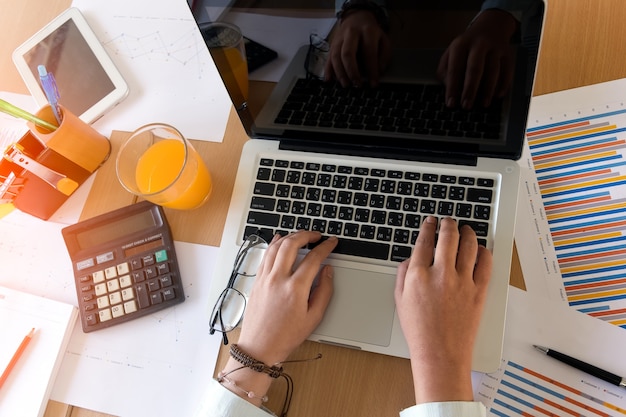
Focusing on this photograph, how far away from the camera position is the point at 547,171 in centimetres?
78

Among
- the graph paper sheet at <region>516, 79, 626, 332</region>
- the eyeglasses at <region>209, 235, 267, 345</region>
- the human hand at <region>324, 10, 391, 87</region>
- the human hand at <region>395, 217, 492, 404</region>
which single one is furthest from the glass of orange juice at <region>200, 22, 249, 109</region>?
the graph paper sheet at <region>516, 79, 626, 332</region>

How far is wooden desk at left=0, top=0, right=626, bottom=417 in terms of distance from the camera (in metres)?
0.72

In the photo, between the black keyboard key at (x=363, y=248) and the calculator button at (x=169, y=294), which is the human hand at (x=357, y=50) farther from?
the calculator button at (x=169, y=294)

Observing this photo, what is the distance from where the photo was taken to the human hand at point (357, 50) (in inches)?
23.7

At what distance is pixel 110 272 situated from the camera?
821 millimetres

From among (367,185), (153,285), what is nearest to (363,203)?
(367,185)

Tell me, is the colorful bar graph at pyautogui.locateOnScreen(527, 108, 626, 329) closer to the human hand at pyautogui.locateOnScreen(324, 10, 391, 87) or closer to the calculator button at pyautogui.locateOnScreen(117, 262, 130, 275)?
the human hand at pyautogui.locateOnScreen(324, 10, 391, 87)

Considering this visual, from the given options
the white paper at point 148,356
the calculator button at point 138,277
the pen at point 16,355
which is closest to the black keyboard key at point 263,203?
the white paper at point 148,356

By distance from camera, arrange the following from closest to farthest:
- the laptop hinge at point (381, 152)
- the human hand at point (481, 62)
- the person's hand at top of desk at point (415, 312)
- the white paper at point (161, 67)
Result: the human hand at point (481, 62), the person's hand at top of desk at point (415, 312), the laptop hinge at point (381, 152), the white paper at point (161, 67)

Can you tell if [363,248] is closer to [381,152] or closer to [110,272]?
[381,152]

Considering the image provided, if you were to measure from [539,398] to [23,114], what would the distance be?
2.80 ft

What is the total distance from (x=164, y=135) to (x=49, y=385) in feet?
1.40

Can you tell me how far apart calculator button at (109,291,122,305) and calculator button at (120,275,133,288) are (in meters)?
0.01

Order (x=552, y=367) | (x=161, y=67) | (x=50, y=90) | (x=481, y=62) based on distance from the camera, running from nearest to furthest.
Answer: (x=481, y=62) → (x=552, y=367) → (x=50, y=90) → (x=161, y=67)
